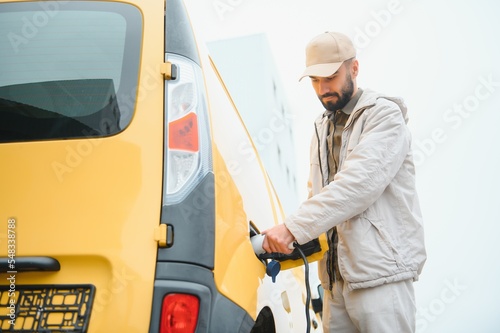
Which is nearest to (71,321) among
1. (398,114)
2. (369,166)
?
(369,166)

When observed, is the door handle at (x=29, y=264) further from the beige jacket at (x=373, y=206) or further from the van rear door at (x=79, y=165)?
the beige jacket at (x=373, y=206)

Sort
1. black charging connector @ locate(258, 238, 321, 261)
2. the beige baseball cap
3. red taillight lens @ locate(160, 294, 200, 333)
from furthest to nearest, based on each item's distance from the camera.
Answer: the beige baseball cap, black charging connector @ locate(258, 238, 321, 261), red taillight lens @ locate(160, 294, 200, 333)

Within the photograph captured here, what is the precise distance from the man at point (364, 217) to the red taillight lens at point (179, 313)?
539 mm

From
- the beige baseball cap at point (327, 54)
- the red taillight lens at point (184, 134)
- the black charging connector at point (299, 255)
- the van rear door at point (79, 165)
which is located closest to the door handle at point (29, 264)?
the van rear door at point (79, 165)

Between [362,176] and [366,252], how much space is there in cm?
32

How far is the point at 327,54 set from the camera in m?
2.23

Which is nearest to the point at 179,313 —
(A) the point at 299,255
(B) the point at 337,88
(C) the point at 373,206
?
(A) the point at 299,255

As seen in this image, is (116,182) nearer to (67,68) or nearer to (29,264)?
(29,264)

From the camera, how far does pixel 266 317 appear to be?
1591mm

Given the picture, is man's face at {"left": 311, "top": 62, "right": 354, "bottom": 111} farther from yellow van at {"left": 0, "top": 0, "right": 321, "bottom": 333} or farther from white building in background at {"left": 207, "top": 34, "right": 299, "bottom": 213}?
white building in background at {"left": 207, "top": 34, "right": 299, "bottom": 213}

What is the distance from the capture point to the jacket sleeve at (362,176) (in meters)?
1.83

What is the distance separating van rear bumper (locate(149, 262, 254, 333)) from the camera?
46.8 inches

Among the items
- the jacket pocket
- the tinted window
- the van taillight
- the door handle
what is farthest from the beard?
the door handle

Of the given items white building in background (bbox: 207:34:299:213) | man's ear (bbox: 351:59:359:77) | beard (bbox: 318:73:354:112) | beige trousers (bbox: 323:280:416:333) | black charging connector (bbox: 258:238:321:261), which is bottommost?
beige trousers (bbox: 323:280:416:333)
